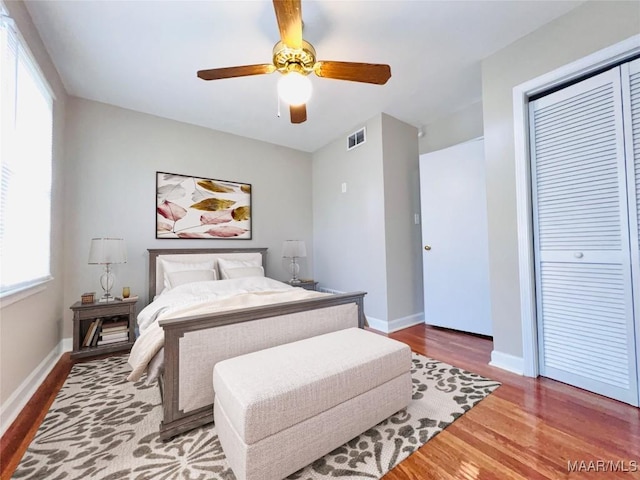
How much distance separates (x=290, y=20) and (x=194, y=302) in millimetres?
1979

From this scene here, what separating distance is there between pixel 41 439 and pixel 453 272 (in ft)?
11.9

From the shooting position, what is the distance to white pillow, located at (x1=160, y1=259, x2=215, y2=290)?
2.97 meters

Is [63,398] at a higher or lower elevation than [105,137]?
lower

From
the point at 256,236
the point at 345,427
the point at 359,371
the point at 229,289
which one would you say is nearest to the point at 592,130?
the point at 359,371

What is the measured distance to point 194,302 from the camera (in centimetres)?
207

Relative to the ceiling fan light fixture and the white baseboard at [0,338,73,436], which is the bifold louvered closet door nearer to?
the ceiling fan light fixture

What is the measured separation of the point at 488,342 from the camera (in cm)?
282

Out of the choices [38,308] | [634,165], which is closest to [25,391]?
[38,308]

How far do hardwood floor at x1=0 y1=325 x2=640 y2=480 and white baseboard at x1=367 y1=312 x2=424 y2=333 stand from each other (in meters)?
1.34

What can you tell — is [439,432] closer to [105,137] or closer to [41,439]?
[41,439]

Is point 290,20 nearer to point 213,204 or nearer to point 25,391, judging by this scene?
point 213,204

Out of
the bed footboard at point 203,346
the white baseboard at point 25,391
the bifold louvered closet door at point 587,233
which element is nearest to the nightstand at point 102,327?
the white baseboard at point 25,391

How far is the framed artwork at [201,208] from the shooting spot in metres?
3.29

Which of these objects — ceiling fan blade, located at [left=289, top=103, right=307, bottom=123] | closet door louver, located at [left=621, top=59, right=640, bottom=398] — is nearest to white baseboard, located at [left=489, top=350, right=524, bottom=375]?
closet door louver, located at [left=621, top=59, right=640, bottom=398]
